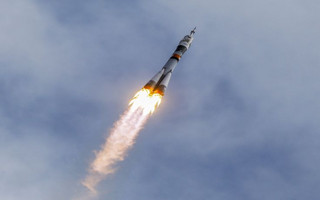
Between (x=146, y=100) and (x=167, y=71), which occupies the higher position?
(x=167, y=71)

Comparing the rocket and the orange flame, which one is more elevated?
the rocket

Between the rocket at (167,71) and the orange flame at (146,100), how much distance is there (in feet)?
2.57

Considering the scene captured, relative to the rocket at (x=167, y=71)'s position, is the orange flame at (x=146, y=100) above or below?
below

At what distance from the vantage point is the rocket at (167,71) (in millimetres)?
66875

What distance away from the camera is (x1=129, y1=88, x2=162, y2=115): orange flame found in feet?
218

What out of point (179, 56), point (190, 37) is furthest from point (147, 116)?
point (190, 37)

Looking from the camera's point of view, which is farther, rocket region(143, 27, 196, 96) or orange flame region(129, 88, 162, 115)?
rocket region(143, 27, 196, 96)

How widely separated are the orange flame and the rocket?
78 centimetres

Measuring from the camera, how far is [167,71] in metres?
72.6

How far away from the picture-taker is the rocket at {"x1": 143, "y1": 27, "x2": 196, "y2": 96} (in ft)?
219

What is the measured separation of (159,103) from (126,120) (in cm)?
721

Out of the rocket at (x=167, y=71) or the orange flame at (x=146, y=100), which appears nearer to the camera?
the orange flame at (x=146, y=100)

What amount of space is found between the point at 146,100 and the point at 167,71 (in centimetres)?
889

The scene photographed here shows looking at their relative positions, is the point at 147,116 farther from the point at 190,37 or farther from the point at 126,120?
the point at 190,37
